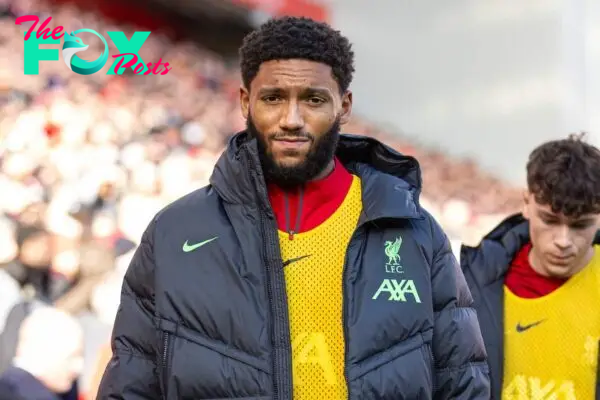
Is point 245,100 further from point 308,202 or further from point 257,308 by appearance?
point 257,308

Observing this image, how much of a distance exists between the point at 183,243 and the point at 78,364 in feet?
6.22

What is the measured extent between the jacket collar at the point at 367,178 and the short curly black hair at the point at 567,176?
0.72m

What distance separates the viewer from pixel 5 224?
5.61 metres

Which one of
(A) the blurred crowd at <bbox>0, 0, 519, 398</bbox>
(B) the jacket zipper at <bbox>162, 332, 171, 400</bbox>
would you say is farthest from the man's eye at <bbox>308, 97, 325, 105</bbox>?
(A) the blurred crowd at <bbox>0, 0, 519, 398</bbox>

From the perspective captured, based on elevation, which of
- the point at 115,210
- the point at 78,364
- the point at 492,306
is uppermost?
the point at 115,210

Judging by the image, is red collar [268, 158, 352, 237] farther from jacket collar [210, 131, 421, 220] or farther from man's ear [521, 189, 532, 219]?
man's ear [521, 189, 532, 219]

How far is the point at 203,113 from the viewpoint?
36.8 feet

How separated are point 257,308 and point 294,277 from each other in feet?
0.38

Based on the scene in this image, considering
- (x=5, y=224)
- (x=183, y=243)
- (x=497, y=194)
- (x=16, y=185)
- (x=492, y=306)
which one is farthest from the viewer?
(x=497, y=194)

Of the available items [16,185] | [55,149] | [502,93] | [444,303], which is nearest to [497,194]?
[502,93]

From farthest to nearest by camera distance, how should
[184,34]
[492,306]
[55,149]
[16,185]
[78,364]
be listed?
[184,34] → [55,149] → [16,185] → [78,364] → [492,306]

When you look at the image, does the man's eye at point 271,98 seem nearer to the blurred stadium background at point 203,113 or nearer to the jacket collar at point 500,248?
the jacket collar at point 500,248

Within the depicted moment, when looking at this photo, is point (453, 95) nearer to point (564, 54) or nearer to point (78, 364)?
point (564, 54)

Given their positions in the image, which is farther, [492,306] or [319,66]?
[492,306]
